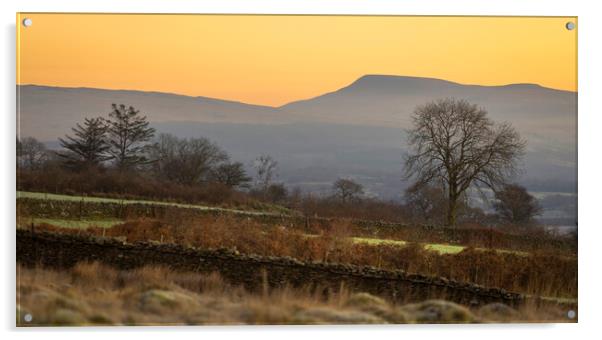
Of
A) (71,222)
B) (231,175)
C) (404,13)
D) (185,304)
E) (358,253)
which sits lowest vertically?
(185,304)

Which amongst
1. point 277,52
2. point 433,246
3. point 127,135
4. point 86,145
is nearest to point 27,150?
point 86,145

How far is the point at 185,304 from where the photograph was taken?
702 cm

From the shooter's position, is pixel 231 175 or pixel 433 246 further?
pixel 433 246

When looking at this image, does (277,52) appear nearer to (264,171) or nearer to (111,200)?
(264,171)

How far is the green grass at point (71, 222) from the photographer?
280 inches

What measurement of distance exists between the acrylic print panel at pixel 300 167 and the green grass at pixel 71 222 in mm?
18

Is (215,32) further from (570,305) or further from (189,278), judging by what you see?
(570,305)

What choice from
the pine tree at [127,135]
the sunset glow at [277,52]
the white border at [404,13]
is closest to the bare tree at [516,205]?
the white border at [404,13]

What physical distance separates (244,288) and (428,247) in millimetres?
1710

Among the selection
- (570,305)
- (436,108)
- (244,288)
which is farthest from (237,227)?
(570,305)

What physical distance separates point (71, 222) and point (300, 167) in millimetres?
2095

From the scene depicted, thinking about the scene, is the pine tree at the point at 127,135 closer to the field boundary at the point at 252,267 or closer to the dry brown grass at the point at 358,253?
the dry brown grass at the point at 358,253

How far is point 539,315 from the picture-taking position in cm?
732

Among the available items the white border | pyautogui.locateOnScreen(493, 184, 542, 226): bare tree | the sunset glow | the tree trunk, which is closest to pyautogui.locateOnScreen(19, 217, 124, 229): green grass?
the white border
